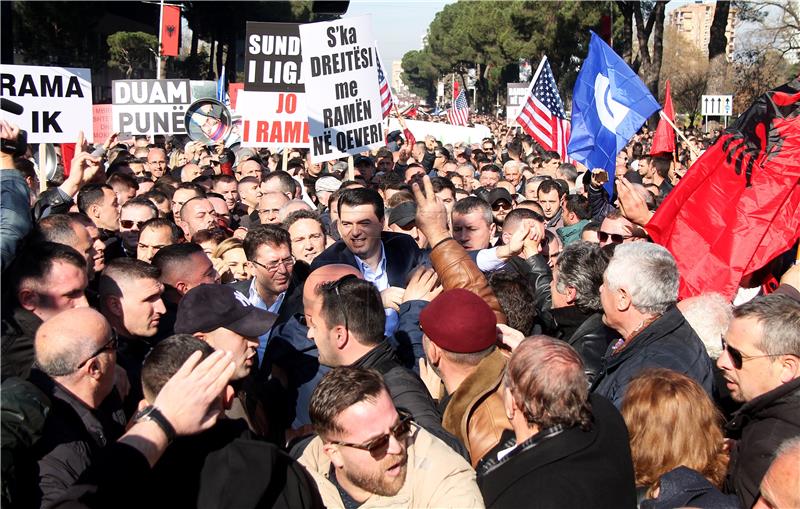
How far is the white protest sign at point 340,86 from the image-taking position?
8.44 metres

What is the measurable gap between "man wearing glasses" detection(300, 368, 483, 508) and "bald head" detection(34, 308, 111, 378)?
2.79 ft

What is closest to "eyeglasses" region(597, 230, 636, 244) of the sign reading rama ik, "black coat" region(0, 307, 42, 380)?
"black coat" region(0, 307, 42, 380)

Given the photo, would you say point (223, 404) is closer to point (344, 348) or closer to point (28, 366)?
point (344, 348)

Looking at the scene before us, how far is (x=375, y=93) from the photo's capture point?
8883 mm

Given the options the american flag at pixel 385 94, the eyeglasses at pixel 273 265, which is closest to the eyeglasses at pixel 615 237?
the eyeglasses at pixel 273 265

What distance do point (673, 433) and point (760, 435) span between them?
→ 35 cm

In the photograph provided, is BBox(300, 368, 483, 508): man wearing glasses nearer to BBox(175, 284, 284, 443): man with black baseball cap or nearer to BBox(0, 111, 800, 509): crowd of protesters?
BBox(0, 111, 800, 509): crowd of protesters

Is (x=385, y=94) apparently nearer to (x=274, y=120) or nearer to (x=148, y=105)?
(x=148, y=105)

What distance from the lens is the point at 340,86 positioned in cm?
861

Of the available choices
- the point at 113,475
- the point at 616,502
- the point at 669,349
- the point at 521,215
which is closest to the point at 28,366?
the point at 113,475

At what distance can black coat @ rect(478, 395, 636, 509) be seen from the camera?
2.71 m

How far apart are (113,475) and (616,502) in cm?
145

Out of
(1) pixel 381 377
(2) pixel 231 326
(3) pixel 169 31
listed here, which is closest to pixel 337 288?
(2) pixel 231 326

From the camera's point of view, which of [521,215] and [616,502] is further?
[521,215]
